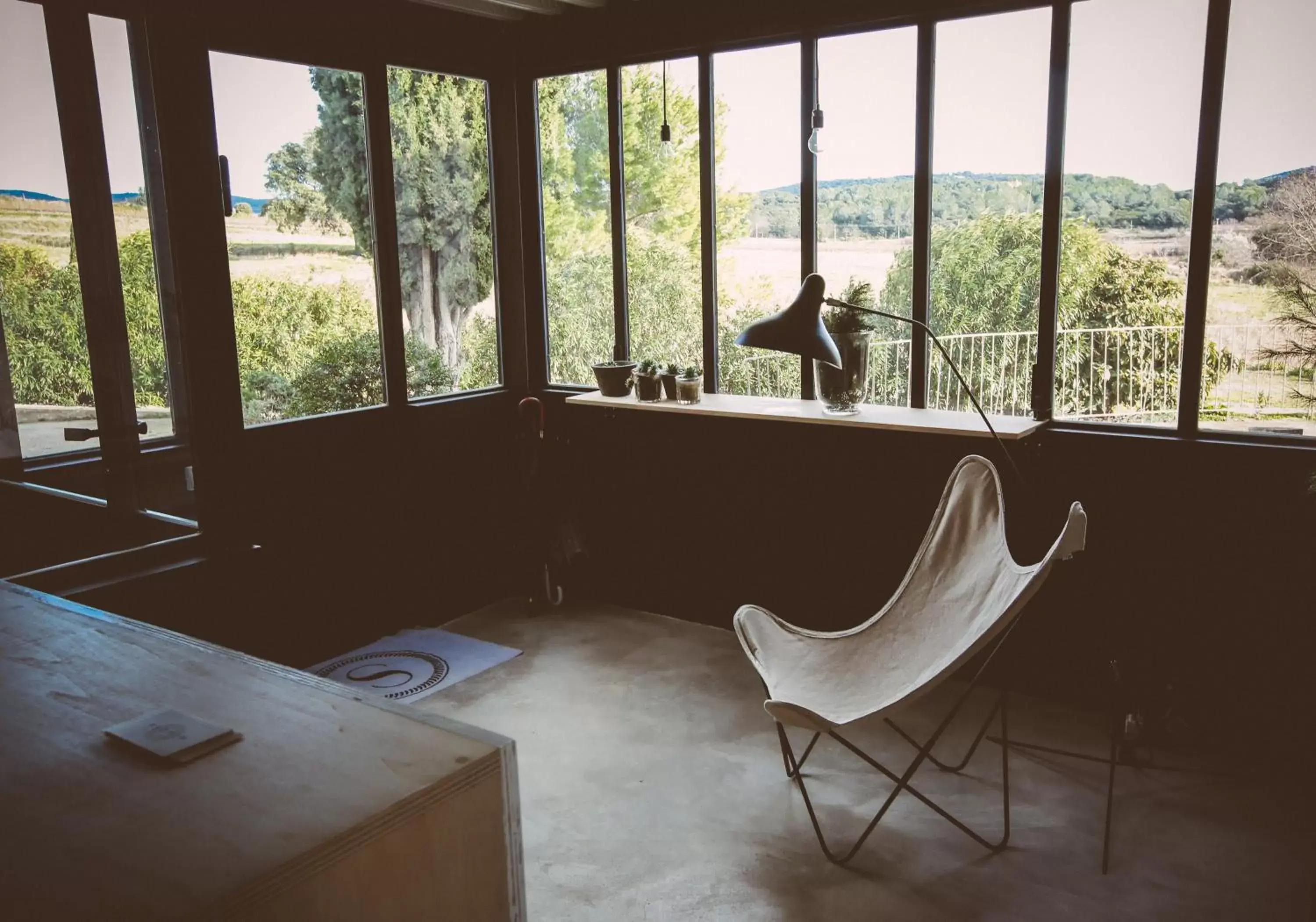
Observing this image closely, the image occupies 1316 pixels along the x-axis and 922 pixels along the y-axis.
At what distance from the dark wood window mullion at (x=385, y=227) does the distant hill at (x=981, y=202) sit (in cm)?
154

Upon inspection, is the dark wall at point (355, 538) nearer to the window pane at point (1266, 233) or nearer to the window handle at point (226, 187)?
the window handle at point (226, 187)

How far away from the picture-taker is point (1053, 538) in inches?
137

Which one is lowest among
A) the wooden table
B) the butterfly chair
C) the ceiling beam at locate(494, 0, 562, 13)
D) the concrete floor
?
the concrete floor

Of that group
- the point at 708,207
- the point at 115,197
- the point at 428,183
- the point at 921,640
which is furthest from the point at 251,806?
the point at 428,183

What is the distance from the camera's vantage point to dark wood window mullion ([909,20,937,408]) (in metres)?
3.55

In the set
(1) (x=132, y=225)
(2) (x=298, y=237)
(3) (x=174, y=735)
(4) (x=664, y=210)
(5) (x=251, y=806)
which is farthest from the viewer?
(4) (x=664, y=210)

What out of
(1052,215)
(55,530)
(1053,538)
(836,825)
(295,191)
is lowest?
(836,825)

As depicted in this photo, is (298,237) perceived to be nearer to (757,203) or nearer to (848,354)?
(757,203)

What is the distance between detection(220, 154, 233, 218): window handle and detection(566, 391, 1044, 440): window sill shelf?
157 cm

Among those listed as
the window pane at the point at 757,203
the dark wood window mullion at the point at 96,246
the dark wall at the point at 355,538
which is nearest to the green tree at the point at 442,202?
the dark wall at the point at 355,538

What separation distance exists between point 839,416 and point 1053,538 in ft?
2.84

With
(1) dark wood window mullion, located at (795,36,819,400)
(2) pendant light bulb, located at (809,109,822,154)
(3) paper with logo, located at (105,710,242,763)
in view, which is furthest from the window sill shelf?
(3) paper with logo, located at (105,710,242,763)

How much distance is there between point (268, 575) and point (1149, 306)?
3297mm

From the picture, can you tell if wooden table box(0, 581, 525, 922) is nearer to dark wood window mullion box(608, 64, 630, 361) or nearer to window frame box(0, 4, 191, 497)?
window frame box(0, 4, 191, 497)
